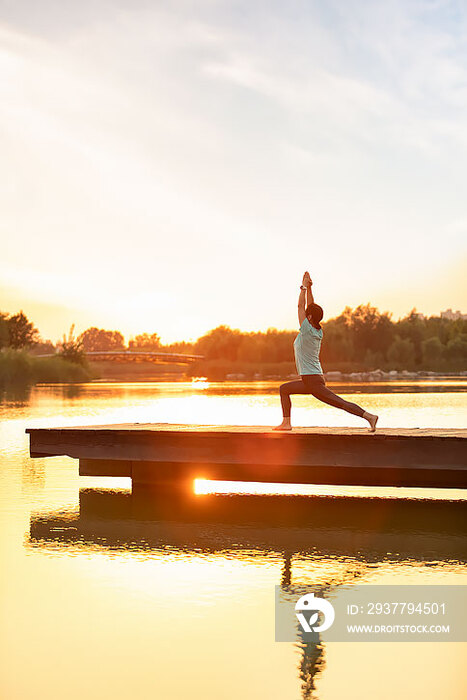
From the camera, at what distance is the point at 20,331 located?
4439 inches

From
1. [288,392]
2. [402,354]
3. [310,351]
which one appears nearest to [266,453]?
[288,392]

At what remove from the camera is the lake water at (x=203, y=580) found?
564 cm

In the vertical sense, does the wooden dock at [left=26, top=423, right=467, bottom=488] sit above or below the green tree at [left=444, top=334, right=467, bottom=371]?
below

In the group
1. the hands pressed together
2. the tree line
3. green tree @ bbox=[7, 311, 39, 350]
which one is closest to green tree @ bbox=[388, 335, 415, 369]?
the tree line

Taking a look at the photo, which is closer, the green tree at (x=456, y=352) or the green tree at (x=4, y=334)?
the green tree at (x=4, y=334)

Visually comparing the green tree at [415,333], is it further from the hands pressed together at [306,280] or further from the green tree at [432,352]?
the hands pressed together at [306,280]

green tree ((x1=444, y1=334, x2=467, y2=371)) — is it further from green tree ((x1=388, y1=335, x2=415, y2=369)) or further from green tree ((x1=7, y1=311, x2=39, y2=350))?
green tree ((x1=7, y1=311, x2=39, y2=350))

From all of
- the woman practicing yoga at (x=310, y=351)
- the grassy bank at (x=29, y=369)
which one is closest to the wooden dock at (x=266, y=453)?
the woman practicing yoga at (x=310, y=351)

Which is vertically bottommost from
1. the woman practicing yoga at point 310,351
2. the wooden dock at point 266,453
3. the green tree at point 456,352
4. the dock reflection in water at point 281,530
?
the dock reflection in water at point 281,530

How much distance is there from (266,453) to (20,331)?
10489 centimetres

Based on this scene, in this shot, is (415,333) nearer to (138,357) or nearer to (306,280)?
(138,357)

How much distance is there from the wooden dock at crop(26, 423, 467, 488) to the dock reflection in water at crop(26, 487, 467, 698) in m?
0.44

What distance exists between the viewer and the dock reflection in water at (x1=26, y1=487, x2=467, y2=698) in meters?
9.02

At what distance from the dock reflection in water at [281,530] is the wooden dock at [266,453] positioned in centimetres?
44
